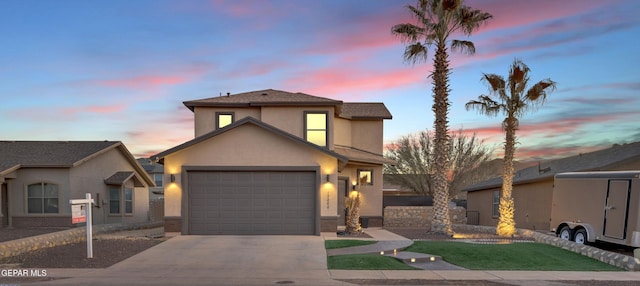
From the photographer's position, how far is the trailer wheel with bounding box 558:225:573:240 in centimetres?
1694

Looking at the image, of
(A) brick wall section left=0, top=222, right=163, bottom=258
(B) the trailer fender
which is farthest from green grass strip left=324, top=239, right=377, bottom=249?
(A) brick wall section left=0, top=222, right=163, bottom=258

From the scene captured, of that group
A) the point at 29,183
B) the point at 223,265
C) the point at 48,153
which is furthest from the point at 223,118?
the point at 223,265

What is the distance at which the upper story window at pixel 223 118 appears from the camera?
2256cm

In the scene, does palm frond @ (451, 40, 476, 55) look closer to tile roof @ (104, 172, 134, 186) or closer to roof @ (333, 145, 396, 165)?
roof @ (333, 145, 396, 165)

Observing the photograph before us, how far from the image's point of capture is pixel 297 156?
59.8ft

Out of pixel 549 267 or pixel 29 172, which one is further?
pixel 29 172

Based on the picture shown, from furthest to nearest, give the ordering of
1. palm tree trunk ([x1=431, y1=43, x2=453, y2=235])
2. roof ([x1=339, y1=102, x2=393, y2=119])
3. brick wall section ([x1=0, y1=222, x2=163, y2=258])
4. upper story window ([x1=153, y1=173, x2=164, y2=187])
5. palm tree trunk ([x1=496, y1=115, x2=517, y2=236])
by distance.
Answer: upper story window ([x1=153, y1=173, x2=164, y2=187]) → roof ([x1=339, y1=102, x2=393, y2=119]) → palm tree trunk ([x1=496, y1=115, x2=517, y2=236]) → palm tree trunk ([x1=431, y1=43, x2=453, y2=235]) → brick wall section ([x1=0, y1=222, x2=163, y2=258])

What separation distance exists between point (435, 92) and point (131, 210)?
1961cm

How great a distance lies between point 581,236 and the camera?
645 inches

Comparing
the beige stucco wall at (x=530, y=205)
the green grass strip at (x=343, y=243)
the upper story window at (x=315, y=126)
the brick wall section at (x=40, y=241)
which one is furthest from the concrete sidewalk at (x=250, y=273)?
the beige stucco wall at (x=530, y=205)

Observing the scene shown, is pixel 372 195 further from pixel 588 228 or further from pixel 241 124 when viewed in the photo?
pixel 588 228

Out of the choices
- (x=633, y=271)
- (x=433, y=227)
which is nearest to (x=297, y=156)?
(x=433, y=227)

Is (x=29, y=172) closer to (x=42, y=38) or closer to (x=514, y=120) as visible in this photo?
(x=42, y=38)

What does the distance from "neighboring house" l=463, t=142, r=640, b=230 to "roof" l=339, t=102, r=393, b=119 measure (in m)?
8.64
